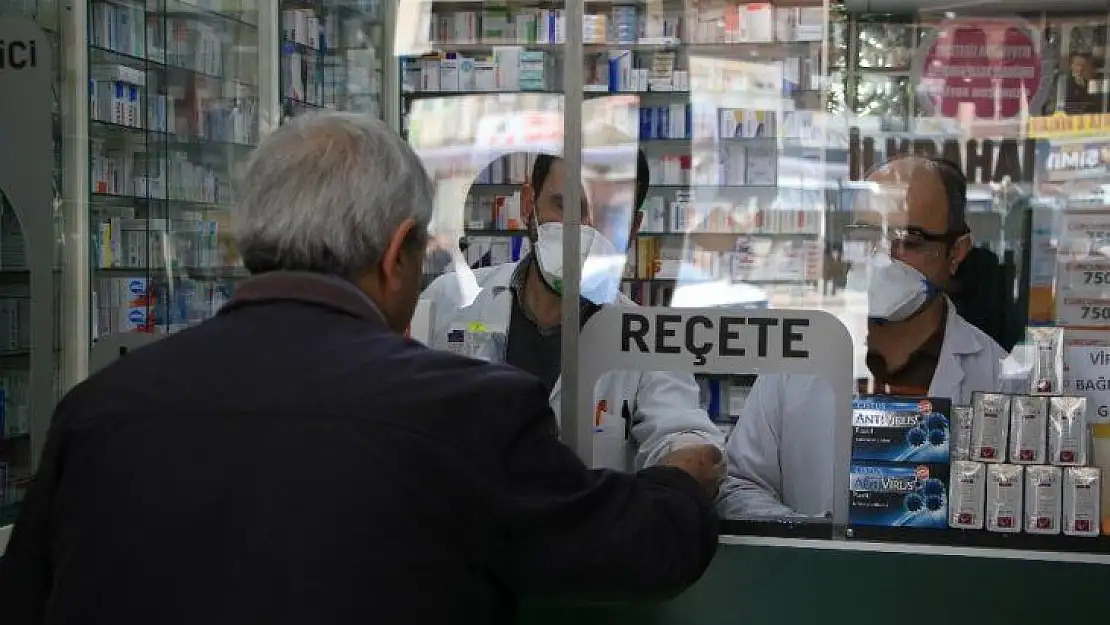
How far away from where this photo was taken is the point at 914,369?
2.88m

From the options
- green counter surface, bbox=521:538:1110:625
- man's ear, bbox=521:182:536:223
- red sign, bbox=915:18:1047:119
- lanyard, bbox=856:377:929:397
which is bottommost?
green counter surface, bbox=521:538:1110:625

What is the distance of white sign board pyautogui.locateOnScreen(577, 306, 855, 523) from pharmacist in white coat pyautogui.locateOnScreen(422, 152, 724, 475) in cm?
Result: 5

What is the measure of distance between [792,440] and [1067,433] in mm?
557

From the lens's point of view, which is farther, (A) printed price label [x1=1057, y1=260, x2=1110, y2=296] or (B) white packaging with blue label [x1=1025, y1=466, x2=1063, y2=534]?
(A) printed price label [x1=1057, y1=260, x2=1110, y2=296]

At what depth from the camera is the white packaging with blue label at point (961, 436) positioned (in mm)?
2428

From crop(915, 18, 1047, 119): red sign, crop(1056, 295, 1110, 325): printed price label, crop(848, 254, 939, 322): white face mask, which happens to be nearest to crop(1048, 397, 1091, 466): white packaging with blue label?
crop(1056, 295, 1110, 325): printed price label

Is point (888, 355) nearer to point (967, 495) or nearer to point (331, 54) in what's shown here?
point (967, 495)

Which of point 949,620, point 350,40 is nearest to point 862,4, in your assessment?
point 350,40

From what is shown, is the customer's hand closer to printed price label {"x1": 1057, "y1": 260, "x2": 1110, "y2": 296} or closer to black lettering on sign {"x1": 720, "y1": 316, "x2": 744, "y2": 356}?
black lettering on sign {"x1": 720, "y1": 316, "x2": 744, "y2": 356}

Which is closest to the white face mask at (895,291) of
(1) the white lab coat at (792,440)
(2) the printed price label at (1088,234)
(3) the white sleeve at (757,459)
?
(1) the white lab coat at (792,440)

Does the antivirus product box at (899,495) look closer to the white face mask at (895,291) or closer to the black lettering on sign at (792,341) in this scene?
the black lettering on sign at (792,341)

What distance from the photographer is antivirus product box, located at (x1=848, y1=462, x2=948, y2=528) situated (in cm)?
240

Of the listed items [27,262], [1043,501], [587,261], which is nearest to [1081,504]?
[1043,501]

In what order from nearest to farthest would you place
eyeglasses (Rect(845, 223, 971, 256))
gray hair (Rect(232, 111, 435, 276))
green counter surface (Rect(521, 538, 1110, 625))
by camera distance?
gray hair (Rect(232, 111, 435, 276))
green counter surface (Rect(521, 538, 1110, 625))
eyeglasses (Rect(845, 223, 971, 256))
